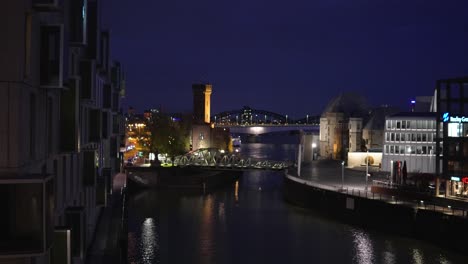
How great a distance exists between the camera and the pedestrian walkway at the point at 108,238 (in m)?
20.7

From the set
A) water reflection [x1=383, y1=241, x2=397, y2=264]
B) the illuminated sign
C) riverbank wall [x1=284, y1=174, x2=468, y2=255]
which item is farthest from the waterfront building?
water reflection [x1=383, y1=241, x2=397, y2=264]

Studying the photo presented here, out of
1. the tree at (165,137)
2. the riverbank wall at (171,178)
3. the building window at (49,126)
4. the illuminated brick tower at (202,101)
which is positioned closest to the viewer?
the building window at (49,126)

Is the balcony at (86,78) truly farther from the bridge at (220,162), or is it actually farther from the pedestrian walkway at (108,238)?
the bridge at (220,162)

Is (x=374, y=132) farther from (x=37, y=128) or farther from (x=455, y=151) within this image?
(x=37, y=128)

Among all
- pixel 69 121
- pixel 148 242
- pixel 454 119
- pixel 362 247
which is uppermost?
pixel 454 119

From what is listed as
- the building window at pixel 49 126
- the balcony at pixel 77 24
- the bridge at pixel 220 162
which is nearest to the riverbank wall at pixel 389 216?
the bridge at pixel 220 162

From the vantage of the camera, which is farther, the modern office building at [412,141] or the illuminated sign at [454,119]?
the modern office building at [412,141]

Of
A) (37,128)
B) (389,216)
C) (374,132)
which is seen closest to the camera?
(37,128)

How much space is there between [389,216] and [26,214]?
36.3 metres

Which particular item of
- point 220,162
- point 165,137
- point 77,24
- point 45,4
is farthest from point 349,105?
point 45,4

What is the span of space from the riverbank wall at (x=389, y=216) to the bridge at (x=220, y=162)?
793 inches

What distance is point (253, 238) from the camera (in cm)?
3669

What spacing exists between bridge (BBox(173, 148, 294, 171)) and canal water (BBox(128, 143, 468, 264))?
739 inches

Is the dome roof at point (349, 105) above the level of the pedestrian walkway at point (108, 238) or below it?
above
